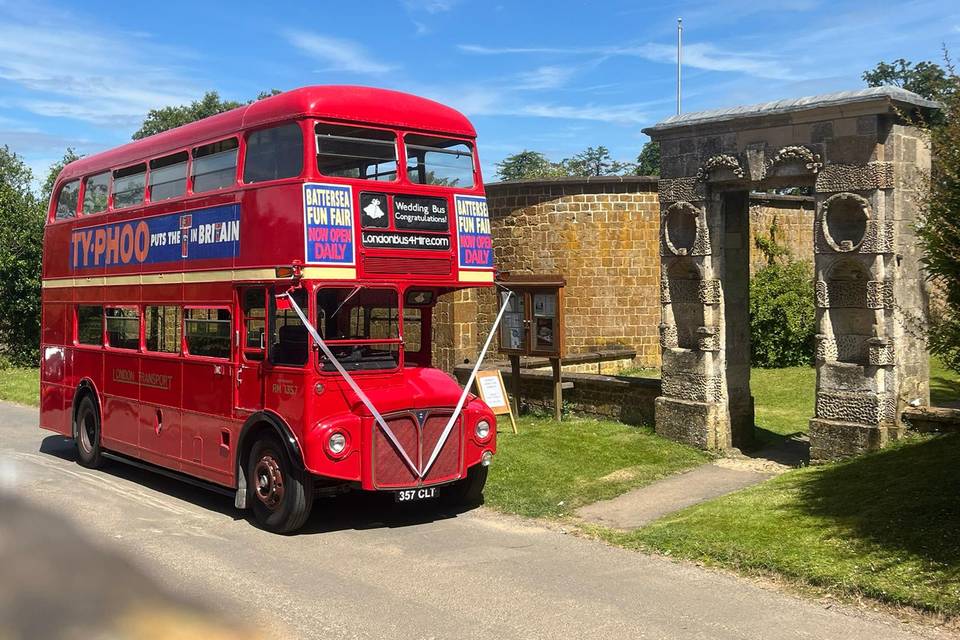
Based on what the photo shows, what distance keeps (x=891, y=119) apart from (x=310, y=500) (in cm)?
799

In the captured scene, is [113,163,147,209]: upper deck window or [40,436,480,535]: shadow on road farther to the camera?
[113,163,147,209]: upper deck window

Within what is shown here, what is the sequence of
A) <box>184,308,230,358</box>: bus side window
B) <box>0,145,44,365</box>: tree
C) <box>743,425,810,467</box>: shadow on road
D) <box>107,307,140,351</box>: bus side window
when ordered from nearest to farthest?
<box>184,308,230,358</box>: bus side window, <box>107,307,140,351</box>: bus side window, <box>743,425,810,467</box>: shadow on road, <box>0,145,44,365</box>: tree

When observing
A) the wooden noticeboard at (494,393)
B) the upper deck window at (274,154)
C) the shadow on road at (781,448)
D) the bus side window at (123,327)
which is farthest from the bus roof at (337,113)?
the shadow on road at (781,448)

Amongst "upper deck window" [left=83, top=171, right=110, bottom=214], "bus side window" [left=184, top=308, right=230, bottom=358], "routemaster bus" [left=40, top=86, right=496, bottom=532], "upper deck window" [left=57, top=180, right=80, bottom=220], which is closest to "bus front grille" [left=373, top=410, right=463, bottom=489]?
"routemaster bus" [left=40, top=86, right=496, bottom=532]

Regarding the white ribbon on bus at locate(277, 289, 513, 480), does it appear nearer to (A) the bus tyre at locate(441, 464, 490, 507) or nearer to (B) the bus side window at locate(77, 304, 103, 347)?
(A) the bus tyre at locate(441, 464, 490, 507)

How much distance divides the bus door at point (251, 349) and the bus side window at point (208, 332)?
318mm

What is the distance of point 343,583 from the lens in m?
7.83

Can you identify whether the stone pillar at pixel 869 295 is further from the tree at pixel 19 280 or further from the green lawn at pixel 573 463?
the tree at pixel 19 280

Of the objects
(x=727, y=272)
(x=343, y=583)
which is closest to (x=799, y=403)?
(x=727, y=272)

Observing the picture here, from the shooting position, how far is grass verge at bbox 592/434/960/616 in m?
7.38

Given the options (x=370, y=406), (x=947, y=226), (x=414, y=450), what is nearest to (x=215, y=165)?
(x=370, y=406)

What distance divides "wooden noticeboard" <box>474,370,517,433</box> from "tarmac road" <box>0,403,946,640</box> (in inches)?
142

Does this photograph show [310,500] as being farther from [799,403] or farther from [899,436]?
[799,403]

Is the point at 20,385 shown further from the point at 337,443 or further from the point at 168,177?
the point at 337,443
